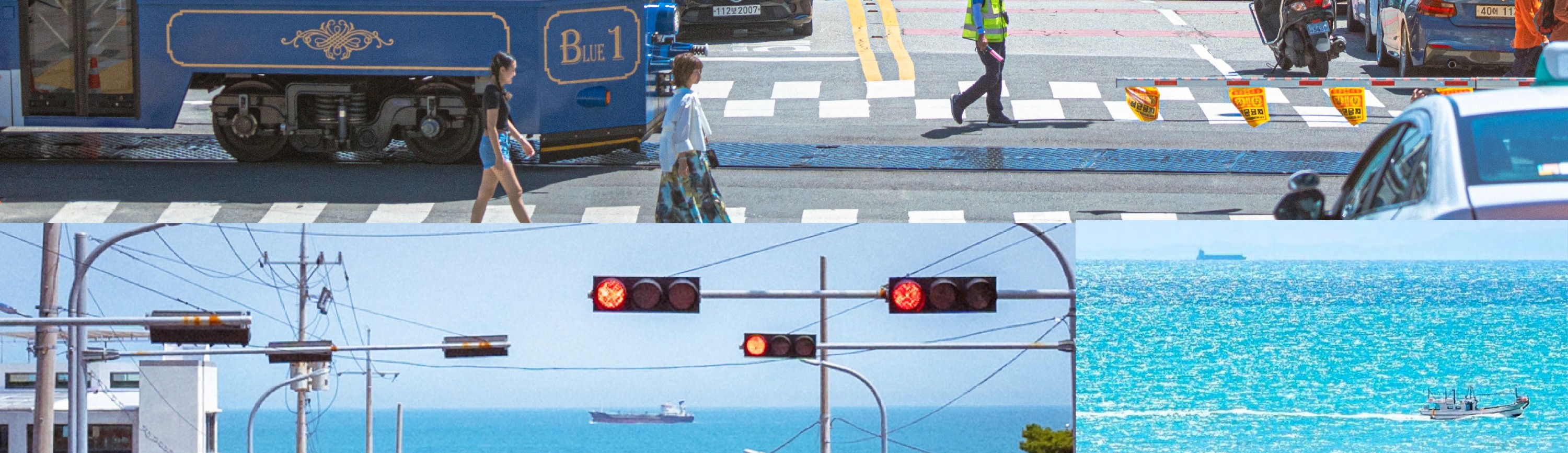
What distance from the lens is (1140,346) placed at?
261 inches

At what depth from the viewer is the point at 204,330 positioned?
7.80 meters

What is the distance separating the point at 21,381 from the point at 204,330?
86.6 inches

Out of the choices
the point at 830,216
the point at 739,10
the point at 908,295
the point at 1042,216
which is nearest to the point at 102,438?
the point at 908,295

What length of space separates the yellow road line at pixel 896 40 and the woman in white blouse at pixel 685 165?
10629mm

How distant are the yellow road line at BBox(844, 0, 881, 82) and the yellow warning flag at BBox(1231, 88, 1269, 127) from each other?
5.00 meters

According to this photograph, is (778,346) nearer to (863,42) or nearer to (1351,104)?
(1351,104)

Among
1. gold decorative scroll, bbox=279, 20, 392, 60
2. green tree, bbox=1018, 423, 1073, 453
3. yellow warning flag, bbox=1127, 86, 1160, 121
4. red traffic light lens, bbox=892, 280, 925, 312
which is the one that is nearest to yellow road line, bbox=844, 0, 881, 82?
yellow warning flag, bbox=1127, 86, 1160, 121

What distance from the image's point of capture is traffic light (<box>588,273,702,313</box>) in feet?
24.5

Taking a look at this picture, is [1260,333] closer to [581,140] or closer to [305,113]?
[581,140]

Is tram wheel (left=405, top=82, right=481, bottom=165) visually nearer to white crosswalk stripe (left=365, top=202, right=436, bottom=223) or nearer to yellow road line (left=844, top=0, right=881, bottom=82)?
white crosswalk stripe (left=365, top=202, right=436, bottom=223)

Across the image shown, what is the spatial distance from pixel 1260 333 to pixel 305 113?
9.98 metres

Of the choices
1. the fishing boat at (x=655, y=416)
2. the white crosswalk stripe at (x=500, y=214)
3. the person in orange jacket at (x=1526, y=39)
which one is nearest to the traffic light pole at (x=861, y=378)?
the fishing boat at (x=655, y=416)

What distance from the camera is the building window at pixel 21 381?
9234 mm

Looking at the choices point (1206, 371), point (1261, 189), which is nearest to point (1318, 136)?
point (1261, 189)
